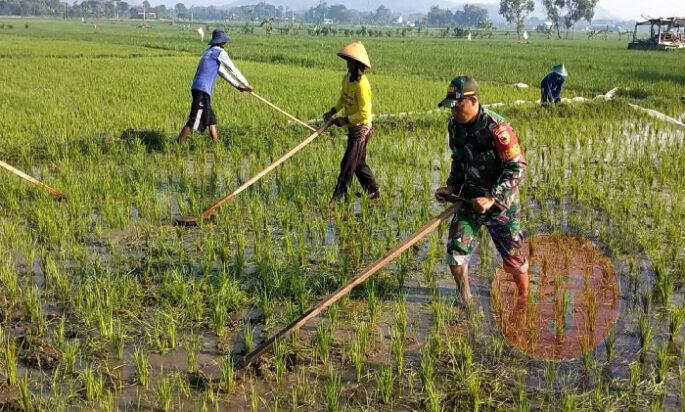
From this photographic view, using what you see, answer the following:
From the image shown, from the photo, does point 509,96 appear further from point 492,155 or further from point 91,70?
point 91,70

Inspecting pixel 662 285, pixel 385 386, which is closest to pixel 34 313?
pixel 385 386

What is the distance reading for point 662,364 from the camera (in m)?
2.55

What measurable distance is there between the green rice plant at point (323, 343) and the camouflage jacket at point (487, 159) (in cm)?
98

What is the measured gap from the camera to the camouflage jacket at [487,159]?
112 inches

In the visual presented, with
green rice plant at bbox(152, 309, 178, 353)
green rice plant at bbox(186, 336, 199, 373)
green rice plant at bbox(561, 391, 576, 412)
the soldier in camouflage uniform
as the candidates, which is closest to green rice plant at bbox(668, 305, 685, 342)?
the soldier in camouflage uniform

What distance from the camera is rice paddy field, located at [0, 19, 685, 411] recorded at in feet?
8.32

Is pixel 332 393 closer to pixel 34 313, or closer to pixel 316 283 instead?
pixel 316 283

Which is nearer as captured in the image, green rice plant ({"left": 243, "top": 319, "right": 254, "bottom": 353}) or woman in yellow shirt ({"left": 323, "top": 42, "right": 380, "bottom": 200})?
green rice plant ({"left": 243, "top": 319, "right": 254, "bottom": 353})

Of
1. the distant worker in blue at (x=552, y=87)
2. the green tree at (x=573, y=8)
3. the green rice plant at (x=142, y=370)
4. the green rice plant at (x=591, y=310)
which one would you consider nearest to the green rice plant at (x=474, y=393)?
the green rice plant at (x=591, y=310)

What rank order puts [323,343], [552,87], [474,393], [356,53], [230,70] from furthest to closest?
[552,87], [230,70], [356,53], [323,343], [474,393]

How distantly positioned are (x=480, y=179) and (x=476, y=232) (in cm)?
26

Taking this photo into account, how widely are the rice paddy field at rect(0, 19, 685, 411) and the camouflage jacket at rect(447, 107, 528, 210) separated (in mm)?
616

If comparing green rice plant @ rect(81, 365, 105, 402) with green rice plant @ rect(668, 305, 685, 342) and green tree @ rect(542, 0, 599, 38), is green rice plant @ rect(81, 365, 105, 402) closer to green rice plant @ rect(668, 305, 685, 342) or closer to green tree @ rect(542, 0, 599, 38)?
green rice plant @ rect(668, 305, 685, 342)
